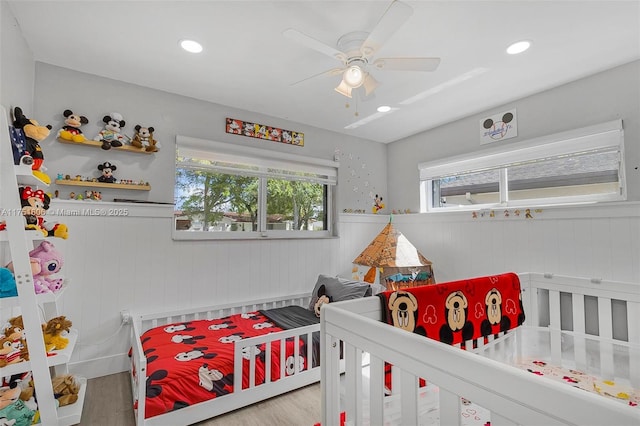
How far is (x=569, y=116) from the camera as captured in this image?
2.33 m

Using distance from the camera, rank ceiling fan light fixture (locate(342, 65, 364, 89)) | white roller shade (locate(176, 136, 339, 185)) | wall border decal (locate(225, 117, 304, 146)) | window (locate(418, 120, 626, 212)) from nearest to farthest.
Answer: ceiling fan light fixture (locate(342, 65, 364, 89)) → window (locate(418, 120, 626, 212)) → white roller shade (locate(176, 136, 339, 185)) → wall border decal (locate(225, 117, 304, 146))

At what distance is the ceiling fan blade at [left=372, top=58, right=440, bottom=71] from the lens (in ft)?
5.32

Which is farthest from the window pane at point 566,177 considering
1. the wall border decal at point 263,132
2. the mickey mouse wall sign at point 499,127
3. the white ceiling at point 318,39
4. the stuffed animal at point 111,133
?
the stuffed animal at point 111,133

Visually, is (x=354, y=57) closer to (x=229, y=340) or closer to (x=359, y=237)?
(x=229, y=340)

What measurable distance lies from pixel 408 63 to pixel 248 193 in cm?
185

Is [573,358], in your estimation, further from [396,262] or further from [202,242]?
[202,242]

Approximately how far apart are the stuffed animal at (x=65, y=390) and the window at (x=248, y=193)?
3.78 feet

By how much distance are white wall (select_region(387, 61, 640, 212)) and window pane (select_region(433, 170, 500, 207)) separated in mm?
235

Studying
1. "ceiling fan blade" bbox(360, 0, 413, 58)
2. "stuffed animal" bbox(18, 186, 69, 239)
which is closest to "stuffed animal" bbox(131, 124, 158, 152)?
"stuffed animal" bbox(18, 186, 69, 239)

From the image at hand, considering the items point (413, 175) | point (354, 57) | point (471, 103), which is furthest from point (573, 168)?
point (354, 57)

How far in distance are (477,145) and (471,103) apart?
0.43m

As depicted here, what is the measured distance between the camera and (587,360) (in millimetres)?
1461

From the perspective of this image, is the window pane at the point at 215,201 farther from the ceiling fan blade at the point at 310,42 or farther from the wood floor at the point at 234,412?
the ceiling fan blade at the point at 310,42

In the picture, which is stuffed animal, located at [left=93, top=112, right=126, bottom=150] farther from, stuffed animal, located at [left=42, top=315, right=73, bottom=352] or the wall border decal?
stuffed animal, located at [left=42, top=315, right=73, bottom=352]
